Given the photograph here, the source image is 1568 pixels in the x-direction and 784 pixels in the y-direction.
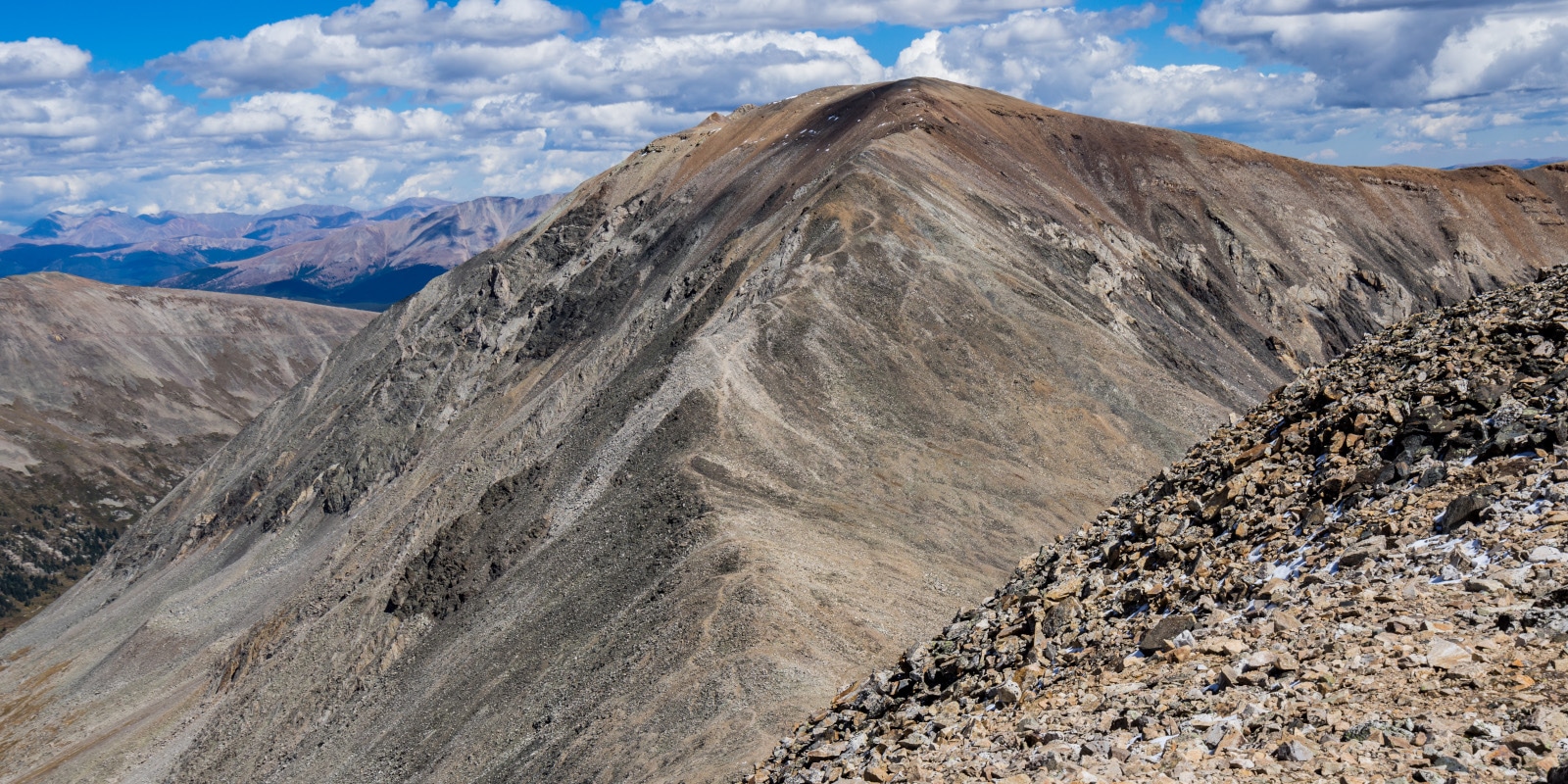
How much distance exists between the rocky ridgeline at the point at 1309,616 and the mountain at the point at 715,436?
371 inches

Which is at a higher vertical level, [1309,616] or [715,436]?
[715,436]

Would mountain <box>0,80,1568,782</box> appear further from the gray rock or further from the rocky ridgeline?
the gray rock

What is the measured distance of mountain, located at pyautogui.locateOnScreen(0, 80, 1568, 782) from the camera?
120ft

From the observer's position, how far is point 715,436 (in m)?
46.5

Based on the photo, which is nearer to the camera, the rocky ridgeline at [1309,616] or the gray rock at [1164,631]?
the rocky ridgeline at [1309,616]

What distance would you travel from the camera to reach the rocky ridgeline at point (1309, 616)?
12398 millimetres

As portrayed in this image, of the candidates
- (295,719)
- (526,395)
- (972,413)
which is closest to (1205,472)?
(972,413)

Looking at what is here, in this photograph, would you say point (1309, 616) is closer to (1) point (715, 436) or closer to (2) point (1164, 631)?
(2) point (1164, 631)

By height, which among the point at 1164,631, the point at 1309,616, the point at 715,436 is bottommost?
the point at 1164,631

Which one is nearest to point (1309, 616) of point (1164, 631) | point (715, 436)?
point (1164, 631)

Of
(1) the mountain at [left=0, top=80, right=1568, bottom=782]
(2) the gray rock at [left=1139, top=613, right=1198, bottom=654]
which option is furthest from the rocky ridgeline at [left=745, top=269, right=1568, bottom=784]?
(1) the mountain at [left=0, top=80, right=1568, bottom=782]

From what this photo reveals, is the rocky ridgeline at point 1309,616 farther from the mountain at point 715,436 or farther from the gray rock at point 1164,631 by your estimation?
the mountain at point 715,436

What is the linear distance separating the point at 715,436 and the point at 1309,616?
109 feet

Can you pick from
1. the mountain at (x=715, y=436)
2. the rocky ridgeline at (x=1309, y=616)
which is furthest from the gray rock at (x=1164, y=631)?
the mountain at (x=715, y=436)
